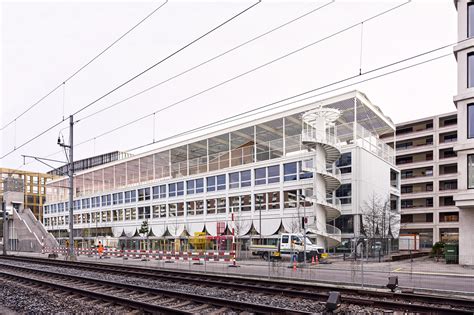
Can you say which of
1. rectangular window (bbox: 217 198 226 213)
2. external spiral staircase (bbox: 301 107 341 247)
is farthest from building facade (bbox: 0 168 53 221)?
external spiral staircase (bbox: 301 107 341 247)

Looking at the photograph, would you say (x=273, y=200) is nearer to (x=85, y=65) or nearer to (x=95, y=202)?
(x=85, y=65)

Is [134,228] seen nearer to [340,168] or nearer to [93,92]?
[340,168]

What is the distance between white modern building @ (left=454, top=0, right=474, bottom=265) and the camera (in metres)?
27.8

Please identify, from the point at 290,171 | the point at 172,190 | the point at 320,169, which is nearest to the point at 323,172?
the point at 320,169

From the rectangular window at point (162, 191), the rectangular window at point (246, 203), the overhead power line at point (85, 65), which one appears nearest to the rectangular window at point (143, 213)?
the rectangular window at point (162, 191)

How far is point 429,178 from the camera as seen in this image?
70375 millimetres

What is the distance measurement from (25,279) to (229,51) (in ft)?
42.1

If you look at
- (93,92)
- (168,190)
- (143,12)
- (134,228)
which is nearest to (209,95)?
(93,92)

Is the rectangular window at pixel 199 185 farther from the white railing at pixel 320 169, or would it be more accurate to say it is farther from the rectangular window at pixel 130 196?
the white railing at pixel 320 169

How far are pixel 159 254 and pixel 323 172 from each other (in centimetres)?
1668

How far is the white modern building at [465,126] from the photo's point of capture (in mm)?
27828

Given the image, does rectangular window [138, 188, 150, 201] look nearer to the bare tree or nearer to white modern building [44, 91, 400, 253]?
white modern building [44, 91, 400, 253]

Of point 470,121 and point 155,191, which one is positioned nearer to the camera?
point 470,121

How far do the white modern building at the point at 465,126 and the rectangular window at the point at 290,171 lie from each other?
16.7 meters
